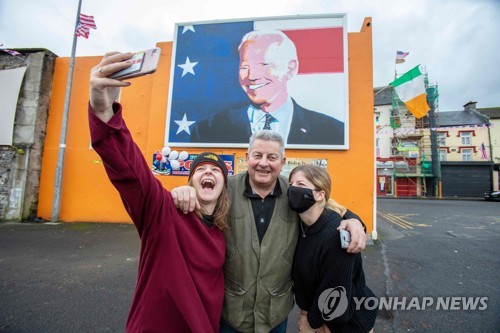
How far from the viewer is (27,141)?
8750mm

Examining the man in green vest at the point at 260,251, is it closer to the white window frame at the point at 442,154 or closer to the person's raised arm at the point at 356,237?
the person's raised arm at the point at 356,237

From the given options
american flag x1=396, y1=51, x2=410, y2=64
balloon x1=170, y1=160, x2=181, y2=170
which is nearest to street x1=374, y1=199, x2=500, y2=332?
balloon x1=170, y1=160, x2=181, y2=170

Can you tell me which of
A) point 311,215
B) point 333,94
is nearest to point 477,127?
point 333,94

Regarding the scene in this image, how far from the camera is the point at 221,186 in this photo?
1.72 meters

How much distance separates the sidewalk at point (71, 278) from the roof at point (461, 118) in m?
33.1

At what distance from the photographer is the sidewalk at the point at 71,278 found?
3.00m

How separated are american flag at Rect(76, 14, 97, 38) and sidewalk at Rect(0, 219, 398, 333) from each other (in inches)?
287

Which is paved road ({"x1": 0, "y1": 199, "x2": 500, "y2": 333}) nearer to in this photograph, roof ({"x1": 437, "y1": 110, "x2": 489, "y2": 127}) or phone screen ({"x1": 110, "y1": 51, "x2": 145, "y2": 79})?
phone screen ({"x1": 110, "y1": 51, "x2": 145, "y2": 79})

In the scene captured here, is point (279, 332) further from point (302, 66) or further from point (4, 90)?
point (4, 90)

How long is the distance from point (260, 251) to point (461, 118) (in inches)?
1627

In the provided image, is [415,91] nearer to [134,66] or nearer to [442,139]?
[134,66]

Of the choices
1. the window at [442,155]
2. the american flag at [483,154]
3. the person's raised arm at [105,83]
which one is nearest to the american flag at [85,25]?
the person's raised arm at [105,83]

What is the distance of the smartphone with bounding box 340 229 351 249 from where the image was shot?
5.07 ft

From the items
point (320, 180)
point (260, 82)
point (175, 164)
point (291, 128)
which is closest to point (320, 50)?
point (260, 82)
